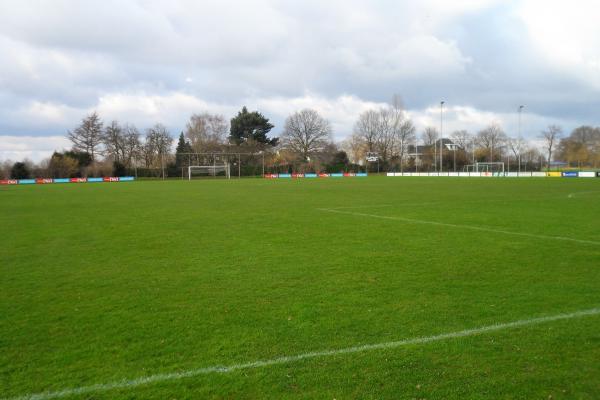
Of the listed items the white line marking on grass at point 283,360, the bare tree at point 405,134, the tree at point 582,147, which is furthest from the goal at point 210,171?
the white line marking on grass at point 283,360

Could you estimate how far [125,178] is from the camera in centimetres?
8081

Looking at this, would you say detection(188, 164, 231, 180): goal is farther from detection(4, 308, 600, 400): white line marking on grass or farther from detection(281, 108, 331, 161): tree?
detection(4, 308, 600, 400): white line marking on grass

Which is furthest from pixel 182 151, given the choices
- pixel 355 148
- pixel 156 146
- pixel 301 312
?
pixel 301 312

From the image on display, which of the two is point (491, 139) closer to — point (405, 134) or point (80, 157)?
point (405, 134)

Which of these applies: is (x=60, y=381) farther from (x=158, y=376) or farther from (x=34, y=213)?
(x=34, y=213)

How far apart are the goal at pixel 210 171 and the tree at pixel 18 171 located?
2628 cm

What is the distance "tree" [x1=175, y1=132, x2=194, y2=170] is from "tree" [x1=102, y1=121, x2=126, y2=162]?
10608 mm

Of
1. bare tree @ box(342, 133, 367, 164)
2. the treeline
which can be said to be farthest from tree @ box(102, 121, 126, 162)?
bare tree @ box(342, 133, 367, 164)

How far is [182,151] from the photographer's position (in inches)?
3888

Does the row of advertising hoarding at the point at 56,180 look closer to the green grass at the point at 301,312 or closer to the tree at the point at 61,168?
the tree at the point at 61,168

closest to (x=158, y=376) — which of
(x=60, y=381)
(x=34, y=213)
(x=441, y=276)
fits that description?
(x=60, y=381)

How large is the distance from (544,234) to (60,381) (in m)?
12.0

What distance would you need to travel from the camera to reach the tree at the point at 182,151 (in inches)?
3484

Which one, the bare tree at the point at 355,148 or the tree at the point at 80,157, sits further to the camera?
the bare tree at the point at 355,148
